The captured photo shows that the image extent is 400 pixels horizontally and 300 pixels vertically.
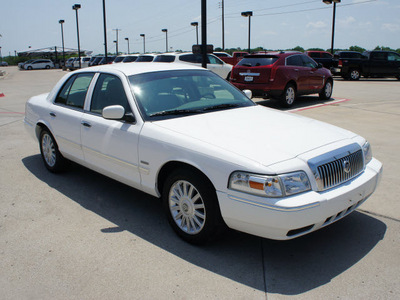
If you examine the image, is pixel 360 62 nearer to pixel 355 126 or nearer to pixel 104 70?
pixel 355 126

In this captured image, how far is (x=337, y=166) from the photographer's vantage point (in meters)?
3.42

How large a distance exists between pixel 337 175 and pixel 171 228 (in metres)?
1.70

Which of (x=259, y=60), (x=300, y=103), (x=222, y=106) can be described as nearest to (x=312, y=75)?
(x=300, y=103)

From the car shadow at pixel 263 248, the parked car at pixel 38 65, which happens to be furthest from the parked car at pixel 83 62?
the car shadow at pixel 263 248

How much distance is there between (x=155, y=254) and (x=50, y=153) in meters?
2.94

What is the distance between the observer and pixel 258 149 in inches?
130

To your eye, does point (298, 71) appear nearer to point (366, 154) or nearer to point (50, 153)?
point (50, 153)

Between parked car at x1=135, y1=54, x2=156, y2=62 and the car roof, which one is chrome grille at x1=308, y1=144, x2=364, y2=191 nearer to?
the car roof

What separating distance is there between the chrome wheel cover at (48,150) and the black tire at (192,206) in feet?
8.38

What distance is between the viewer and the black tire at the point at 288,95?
1188 centimetres

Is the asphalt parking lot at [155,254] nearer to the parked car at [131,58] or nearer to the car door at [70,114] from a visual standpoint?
the car door at [70,114]

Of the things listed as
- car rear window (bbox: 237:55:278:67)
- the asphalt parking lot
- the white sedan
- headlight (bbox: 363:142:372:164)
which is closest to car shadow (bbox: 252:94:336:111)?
car rear window (bbox: 237:55:278:67)

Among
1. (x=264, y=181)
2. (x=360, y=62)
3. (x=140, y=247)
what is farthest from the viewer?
(x=360, y=62)

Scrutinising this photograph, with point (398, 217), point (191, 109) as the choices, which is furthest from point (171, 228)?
point (398, 217)
